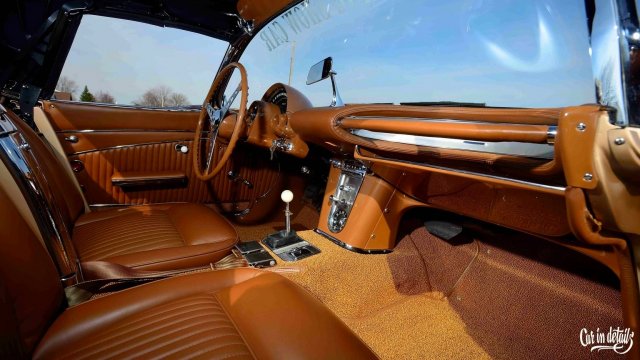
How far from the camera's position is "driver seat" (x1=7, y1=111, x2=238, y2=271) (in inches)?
46.1

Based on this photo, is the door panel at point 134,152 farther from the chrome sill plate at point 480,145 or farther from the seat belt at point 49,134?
the chrome sill plate at point 480,145

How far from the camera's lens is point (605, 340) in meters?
1.06

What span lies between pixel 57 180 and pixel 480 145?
5.58 feet

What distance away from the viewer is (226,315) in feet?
2.73

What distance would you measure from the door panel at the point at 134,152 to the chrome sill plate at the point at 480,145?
1.62 meters

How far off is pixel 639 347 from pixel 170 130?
8.02ft

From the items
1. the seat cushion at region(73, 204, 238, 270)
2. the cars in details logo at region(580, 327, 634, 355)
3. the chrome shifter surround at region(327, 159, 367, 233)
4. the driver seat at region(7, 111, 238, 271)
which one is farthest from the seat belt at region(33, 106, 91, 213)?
the cars in details logo at region(580, 327, 634, 355)

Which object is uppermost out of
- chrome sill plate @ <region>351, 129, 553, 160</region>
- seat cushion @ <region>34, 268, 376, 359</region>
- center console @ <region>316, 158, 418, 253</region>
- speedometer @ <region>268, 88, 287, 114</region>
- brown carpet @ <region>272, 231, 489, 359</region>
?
speedometer @ <region>268, 88, 287, 114</region>

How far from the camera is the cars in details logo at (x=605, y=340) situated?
3.31 feet

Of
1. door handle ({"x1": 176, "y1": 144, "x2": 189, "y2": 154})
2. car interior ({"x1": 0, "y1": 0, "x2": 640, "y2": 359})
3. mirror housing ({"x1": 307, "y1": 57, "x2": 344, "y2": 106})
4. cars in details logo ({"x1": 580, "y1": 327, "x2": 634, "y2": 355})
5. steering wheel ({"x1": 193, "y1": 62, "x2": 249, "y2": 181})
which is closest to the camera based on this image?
car interior ({"x1": 0, "y1": 0, "x2": 640, "y2": 359})

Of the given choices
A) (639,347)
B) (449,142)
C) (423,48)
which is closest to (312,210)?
(423,48)

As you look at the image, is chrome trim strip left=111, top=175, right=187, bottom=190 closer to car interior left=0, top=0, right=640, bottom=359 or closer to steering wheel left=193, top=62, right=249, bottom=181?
car interior left=0, top=0, right=640, bottom=359

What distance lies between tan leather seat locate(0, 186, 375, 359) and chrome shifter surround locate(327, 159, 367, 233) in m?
0.68

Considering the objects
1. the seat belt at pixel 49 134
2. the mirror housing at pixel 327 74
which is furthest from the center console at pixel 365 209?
the seat belt at pixel 49 134
